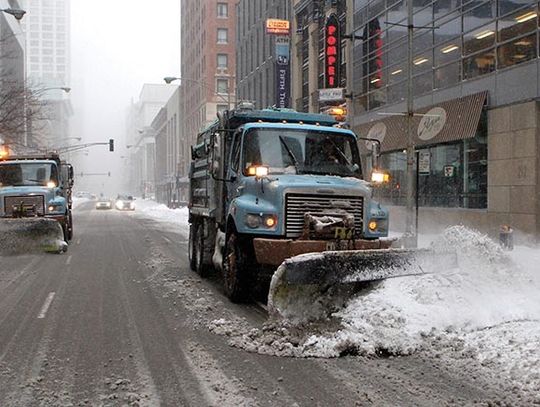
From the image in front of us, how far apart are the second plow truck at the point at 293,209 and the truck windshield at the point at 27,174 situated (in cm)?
1045

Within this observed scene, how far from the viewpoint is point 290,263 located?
714cm

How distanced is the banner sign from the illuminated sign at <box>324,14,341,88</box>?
9.33 meters

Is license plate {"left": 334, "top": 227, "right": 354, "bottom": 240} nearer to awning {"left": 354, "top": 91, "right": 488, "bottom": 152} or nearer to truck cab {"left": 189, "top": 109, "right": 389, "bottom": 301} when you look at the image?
truck cab {"left": 189, "top": 109, "right": 389, "bottom": 301}

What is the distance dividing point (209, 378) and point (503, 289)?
14.3 ft

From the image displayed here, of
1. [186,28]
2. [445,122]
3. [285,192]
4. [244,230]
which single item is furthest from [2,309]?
[186,28]

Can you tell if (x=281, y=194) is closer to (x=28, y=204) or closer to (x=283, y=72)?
(x=28, y=204)

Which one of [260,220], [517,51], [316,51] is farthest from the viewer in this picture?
[316,51]

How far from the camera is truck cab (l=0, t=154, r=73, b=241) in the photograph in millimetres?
18156

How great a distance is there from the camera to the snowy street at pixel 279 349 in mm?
5203

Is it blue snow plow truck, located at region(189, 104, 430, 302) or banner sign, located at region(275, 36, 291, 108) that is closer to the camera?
blue snow plow truck, located at region(189, 104, 430, 302)

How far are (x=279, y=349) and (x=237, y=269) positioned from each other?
109 inches

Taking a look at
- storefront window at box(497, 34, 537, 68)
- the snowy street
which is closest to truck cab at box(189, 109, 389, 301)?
the snowy street

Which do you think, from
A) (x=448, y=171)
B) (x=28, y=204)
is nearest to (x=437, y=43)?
(x=448, y=171)

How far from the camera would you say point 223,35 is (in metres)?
78.4
